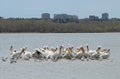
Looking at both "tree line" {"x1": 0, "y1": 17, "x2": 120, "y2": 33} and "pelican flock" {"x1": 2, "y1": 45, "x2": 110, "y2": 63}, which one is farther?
"tree line" {"x1": 0, "y1": 17, "x2": 120, "y2": 33}

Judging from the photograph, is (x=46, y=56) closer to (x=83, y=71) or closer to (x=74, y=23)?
(x=83, y=71)

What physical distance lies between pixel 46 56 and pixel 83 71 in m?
5.23

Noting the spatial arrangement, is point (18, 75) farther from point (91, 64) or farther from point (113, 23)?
point (113, 23)

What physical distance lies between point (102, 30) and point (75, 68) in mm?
84298

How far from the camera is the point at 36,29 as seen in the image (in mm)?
105688

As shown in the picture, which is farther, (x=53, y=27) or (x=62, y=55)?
(x=53, y=27)

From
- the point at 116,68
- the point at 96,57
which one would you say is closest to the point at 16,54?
the point at 96,57

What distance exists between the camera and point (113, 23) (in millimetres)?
113938

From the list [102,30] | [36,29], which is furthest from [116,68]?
[102,30]

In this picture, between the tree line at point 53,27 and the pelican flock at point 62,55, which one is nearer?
the pelican flock at point 62,55

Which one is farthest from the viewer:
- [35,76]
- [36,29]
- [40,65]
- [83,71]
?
[36,29]

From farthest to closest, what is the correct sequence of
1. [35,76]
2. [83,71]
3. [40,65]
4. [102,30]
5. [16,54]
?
[102,30] → [16,54] → [40,65] → [83,71] → [35,76]

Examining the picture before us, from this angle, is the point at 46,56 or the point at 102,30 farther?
the point at 102,30

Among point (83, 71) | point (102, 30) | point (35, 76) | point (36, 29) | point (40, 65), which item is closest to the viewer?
point (35, 76)
